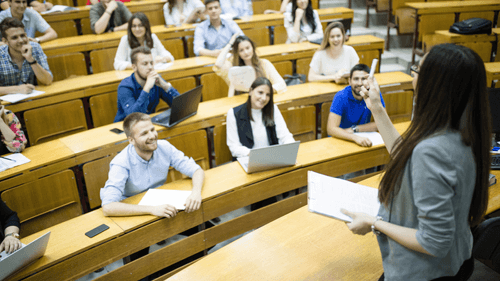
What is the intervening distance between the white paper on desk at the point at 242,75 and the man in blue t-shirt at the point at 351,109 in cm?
88

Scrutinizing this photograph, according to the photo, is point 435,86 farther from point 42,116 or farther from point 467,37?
point 467,37

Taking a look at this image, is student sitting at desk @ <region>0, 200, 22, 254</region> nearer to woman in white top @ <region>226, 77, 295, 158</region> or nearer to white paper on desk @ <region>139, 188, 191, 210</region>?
white paper on desk @ <region>139, 188, 191, 210</region>

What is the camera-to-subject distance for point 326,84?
3.59m

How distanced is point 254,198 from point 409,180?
4.63ft

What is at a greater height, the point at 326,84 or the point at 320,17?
the point at 320,17

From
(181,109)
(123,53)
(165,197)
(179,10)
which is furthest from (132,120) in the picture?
(179,10)

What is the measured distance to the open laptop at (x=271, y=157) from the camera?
88.6 inches

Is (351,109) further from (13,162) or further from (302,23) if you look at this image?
(13,162)

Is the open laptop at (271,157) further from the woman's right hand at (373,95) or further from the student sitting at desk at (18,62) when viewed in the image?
the student sitting at desk at (18,62)

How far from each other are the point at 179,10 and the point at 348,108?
9.56ft

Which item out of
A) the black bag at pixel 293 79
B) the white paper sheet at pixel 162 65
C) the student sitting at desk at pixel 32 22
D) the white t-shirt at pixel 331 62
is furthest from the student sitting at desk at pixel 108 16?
the white t-shirt at pixel 331 62

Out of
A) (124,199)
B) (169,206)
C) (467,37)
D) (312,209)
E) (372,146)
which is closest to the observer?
(312,209)

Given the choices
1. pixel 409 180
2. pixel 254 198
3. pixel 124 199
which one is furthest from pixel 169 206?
pixel 409 180

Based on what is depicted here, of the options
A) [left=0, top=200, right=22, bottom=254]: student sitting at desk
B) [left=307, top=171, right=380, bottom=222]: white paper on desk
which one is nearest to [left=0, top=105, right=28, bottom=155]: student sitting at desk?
[left=0, top=200, right=22, bottom=254]: student sitting at desk
